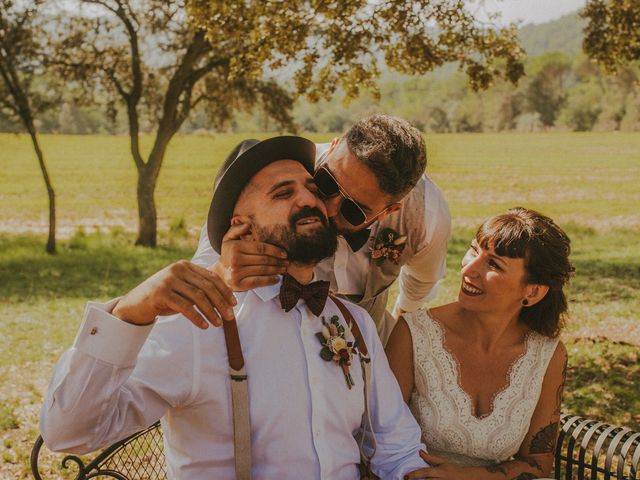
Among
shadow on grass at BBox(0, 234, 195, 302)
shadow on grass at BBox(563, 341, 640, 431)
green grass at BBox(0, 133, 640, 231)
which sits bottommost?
shadow on grass at BBox(0, 234, 195, 302)

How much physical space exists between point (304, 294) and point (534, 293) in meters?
1.35

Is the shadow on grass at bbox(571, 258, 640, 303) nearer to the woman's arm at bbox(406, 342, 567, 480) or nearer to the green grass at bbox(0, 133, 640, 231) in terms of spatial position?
the green grass at bbox(0, 133, 640, 231)

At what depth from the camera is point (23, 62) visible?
16.3 m

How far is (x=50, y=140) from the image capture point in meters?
70.2

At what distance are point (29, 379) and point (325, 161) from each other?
6.52 metres

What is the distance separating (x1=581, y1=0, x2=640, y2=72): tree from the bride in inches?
251

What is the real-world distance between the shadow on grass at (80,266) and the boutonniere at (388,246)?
31.9ft

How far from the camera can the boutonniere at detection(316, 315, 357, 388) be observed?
2.64 meters

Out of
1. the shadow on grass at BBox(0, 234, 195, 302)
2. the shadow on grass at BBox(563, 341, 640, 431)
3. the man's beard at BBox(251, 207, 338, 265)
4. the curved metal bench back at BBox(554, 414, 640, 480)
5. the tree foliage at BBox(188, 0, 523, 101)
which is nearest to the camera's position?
the man's beard at BBox(251, 207, 338, 265)

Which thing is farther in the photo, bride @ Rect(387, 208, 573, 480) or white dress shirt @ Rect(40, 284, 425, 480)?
bride @ Rect(387, 208, 573, 480)

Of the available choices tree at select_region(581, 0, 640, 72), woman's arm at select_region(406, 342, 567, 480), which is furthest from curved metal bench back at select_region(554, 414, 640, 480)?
tree at select_region(581, 0, 640, 72)

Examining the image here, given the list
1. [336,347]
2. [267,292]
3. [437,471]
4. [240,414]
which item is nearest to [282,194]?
[267,292]

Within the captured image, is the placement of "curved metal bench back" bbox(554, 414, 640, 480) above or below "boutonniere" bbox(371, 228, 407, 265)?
below

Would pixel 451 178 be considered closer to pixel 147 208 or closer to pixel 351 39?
pixel 147 208
